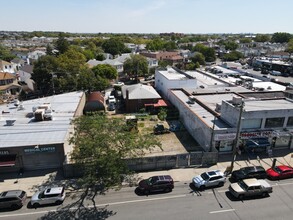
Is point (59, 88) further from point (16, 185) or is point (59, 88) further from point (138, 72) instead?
point (16, 185)

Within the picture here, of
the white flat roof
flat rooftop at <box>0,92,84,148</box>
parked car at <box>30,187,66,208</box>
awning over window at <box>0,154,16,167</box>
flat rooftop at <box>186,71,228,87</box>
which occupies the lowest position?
parked car at <box>30,187,66,208</box>

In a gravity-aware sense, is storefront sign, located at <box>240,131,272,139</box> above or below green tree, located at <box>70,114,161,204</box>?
below

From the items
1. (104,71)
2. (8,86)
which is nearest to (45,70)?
(8,86)

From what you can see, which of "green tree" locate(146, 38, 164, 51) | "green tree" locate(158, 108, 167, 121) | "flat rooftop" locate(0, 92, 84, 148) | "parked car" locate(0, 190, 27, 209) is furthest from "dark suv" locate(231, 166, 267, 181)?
"green tree" locate(146, 38, 164, 51)

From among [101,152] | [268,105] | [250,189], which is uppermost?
[268,105]

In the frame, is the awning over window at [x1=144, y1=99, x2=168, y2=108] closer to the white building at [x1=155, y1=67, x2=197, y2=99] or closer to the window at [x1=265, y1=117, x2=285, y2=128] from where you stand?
the white building at [x1=155, y1=67, x2=197, y2=99]

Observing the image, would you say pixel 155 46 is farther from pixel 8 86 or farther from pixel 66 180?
pixel 66 180
